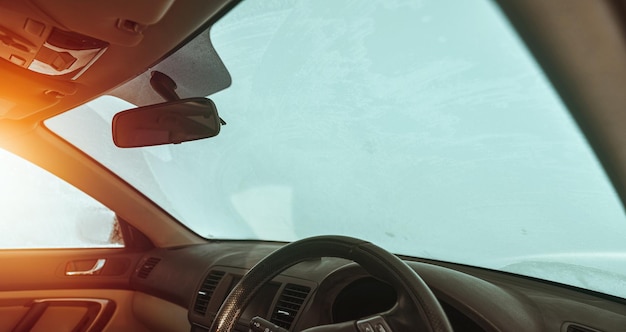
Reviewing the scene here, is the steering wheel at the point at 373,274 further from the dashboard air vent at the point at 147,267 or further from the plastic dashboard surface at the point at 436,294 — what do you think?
the dashboard air vent at the point at 147,267

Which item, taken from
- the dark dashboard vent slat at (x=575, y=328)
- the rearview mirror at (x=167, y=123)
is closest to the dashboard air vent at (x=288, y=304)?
the rearview mirror at (x=167, y=123)

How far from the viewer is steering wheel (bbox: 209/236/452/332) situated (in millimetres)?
1410

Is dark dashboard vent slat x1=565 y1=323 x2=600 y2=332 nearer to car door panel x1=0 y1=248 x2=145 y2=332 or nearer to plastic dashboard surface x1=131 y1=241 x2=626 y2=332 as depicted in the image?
plastic dashboard surface x1=131 y1=241 x2=626 y2=332

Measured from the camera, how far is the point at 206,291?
296 centimetres

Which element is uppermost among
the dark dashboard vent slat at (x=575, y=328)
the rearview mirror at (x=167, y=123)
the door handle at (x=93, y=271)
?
the rearview mirror at (x=167, y=123)

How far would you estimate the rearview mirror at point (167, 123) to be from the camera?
2379 mm

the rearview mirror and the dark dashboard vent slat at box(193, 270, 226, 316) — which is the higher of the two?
the rearview mirror

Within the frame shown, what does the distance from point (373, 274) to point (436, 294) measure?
515mm

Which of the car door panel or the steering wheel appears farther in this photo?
the car door panel

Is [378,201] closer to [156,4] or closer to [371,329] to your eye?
[371,329]

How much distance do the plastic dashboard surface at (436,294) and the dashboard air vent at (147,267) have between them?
0.66 metres

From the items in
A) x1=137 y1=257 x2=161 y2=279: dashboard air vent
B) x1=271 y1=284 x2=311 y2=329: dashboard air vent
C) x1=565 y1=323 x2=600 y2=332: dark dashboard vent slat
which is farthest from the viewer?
x1=137 y1=257 x2=161 y2=279: dashboard air vent

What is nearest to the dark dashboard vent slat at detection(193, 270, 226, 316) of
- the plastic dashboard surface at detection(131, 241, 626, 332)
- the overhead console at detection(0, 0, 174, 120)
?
the plastic dashboard surface at detection(131, 241, 626, 332)

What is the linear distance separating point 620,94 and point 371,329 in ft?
2.80
